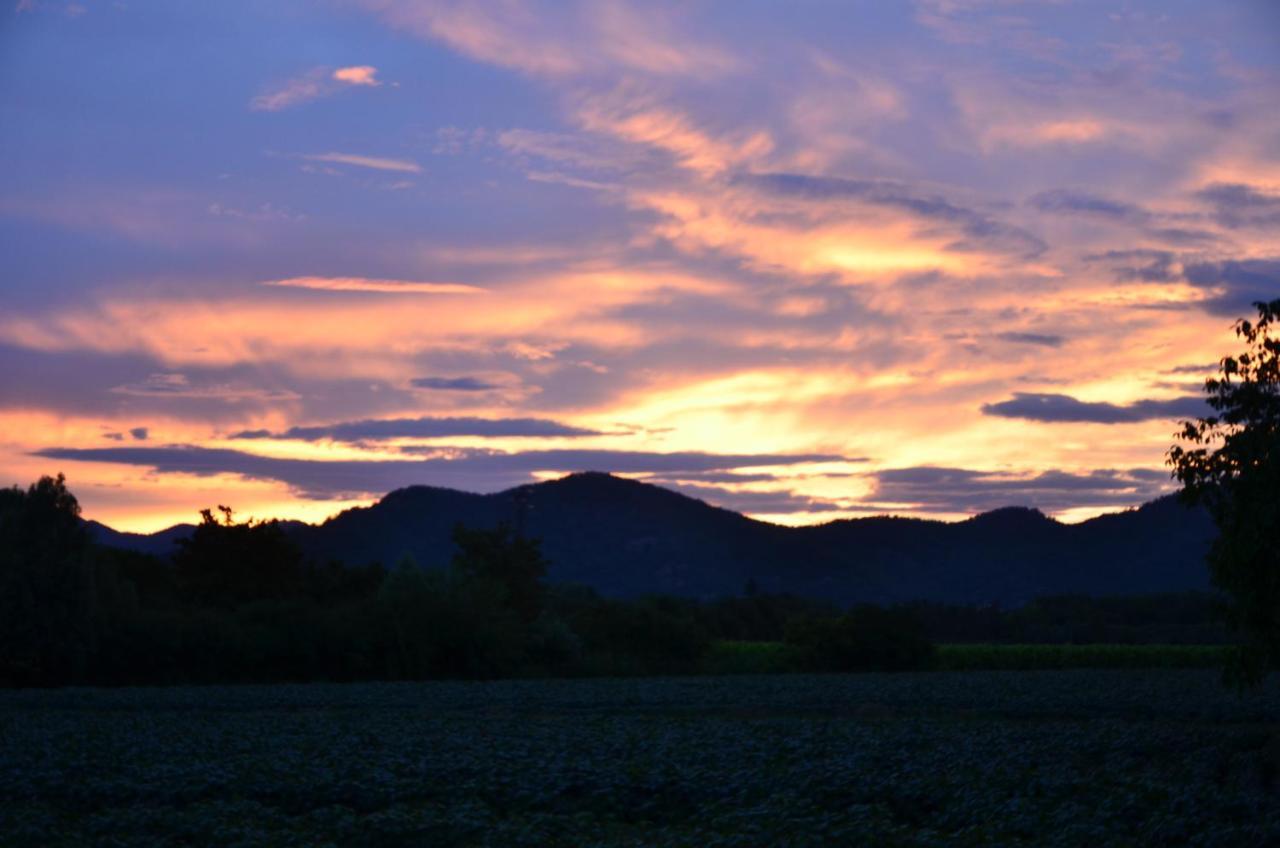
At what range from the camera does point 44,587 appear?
53.8m

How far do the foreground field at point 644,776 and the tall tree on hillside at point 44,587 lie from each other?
48.8ft

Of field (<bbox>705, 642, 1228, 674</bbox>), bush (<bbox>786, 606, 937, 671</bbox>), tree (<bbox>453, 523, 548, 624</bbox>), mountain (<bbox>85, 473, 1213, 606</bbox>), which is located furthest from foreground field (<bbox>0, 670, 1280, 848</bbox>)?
mountain (<bbox>85, 473, 1213, 606</bbox>)

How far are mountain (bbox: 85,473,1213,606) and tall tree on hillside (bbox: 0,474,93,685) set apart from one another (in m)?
66.7

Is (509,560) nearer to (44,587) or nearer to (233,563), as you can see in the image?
(233,563)

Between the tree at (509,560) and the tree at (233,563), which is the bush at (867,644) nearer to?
the tree at (509,560)

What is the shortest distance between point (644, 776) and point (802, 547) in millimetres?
133117

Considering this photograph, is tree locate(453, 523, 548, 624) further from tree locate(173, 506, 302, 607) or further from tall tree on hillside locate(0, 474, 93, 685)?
tall tree on hillside locate(0, 474, 93, 685)

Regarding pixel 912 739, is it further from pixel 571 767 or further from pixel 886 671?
pixel 886 671

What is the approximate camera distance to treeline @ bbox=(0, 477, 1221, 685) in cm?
5444

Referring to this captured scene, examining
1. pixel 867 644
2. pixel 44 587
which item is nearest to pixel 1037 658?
pixel 867 644

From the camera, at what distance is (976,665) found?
7031cm

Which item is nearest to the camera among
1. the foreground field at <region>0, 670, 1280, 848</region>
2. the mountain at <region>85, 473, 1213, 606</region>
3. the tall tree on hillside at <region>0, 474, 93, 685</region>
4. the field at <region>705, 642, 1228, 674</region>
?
the foreground field at <region>0, 670, 1280, 848</region>

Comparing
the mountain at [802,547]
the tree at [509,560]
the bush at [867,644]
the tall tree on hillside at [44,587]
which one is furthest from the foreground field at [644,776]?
the mountain at [802,547]

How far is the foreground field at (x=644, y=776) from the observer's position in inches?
667
